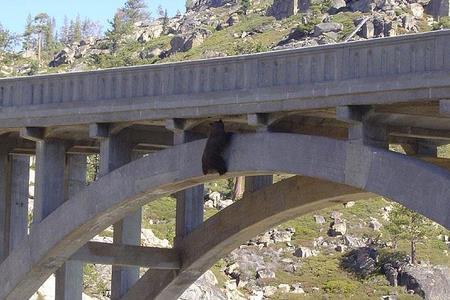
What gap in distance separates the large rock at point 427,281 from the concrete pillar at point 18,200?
4268cm

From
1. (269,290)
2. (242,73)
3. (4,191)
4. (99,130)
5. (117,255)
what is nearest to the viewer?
(242,73)

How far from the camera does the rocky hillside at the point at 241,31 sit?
417 feet

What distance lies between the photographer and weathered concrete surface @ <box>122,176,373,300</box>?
99.2 feet

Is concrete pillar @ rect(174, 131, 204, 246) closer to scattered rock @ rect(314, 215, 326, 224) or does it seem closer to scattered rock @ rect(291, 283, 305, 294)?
scattered rock @ rect(291, 283, 305, 294)

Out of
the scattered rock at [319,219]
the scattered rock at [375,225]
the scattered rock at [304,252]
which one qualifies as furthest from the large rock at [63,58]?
the scattered rock at [304,252]

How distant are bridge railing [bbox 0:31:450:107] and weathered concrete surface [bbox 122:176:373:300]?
4.15 metres

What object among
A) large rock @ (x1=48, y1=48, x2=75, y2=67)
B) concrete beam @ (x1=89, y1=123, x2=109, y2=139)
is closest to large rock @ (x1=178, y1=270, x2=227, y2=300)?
concrete beam @ (x1=89, y1=123, x2=109, y2=139)

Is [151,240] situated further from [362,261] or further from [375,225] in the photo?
[375,225]

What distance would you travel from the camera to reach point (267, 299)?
244 ft

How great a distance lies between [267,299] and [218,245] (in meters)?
41.7

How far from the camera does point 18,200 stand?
33375 millimetres

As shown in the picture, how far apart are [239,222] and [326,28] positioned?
9687 centimetres

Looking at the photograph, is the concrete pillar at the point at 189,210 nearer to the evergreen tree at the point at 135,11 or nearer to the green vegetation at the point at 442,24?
the green vegetation at the point at 442,24

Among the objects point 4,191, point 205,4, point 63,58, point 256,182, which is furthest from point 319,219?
point 205,4
